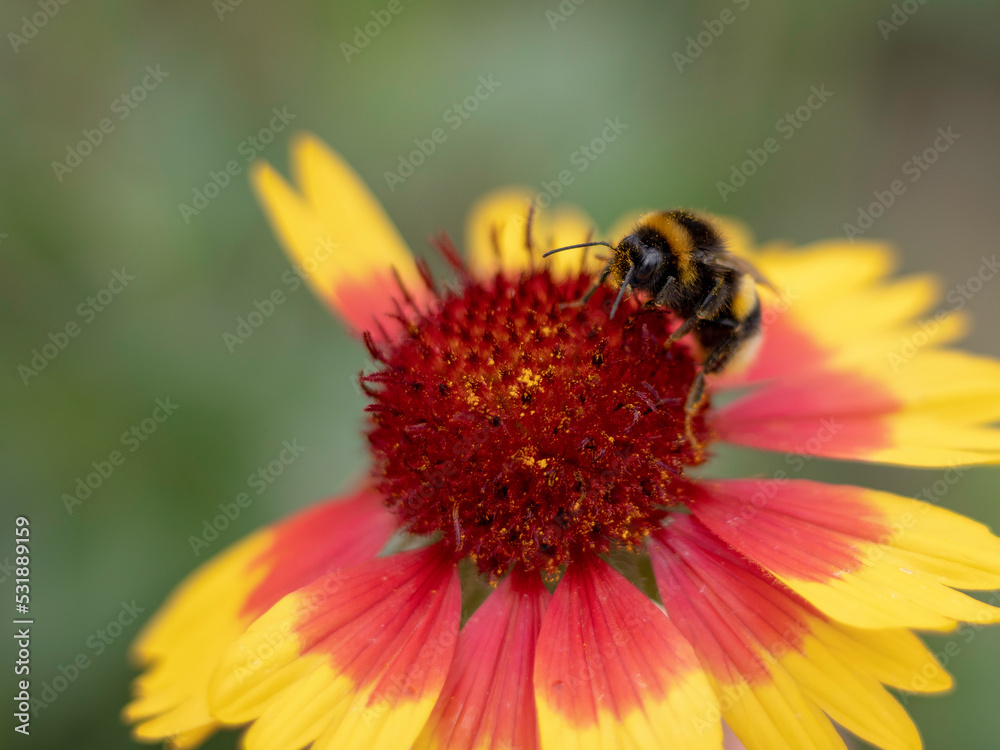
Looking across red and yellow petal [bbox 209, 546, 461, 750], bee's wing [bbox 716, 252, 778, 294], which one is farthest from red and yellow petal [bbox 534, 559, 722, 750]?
bee's wing [bbox 716, 252, 778, 294]

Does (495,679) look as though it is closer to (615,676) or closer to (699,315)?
(615,676)

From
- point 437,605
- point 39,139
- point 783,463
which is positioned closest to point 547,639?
point 437,605

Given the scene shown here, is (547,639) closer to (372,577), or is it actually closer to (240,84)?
(372,577)

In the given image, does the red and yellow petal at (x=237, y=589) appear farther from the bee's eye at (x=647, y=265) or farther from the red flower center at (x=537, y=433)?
the bee's eye at (x=647, y=265)

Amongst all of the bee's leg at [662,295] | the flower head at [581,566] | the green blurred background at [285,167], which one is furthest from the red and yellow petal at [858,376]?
the green blurred background at [285,167]

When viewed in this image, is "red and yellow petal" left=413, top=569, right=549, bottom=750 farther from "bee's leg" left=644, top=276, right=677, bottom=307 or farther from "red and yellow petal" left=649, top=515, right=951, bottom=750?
"bee's leg" left=644, top=276, right=677, bottom=307
